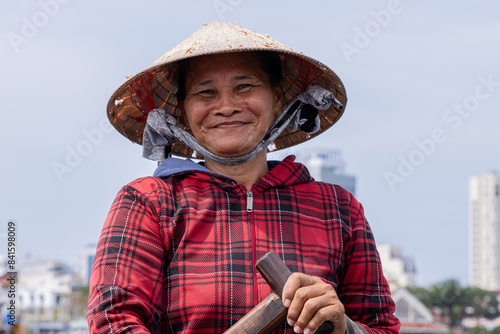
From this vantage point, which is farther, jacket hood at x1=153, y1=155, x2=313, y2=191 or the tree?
the tree

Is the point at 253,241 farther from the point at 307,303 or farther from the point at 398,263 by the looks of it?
the point at 398,263

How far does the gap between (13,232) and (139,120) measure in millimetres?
2019

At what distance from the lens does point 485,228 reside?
4126 inches

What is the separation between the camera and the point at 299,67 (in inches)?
89.2

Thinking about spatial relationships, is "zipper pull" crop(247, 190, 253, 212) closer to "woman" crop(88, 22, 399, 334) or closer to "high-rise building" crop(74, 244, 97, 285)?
"woman" crop(88, 22, 399, 334)

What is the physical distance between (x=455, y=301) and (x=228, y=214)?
2358 inches

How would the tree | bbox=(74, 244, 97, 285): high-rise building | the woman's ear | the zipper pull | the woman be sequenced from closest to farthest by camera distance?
1. the woman
2. the zipper pull
3. the woman's ear
4. the tree
5. bbox=(74, 244, 97, 285): high-rise building

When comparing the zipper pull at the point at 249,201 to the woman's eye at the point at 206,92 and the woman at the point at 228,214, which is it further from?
the woman's eye at the point at 206,92

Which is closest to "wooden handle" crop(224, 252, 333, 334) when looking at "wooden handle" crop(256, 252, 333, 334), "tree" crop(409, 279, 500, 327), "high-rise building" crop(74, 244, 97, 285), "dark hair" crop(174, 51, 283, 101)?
"wooden handle" crop(256, 252, 333, 334)

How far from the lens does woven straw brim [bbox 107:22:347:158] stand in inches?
79.8

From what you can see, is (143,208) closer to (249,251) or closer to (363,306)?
(249,251)

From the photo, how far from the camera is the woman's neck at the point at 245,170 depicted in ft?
6.82

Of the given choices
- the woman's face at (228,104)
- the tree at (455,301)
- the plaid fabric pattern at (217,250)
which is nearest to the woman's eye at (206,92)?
the woman's face at (228,104)

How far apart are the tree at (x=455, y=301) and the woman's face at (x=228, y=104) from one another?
5757 centimetres
